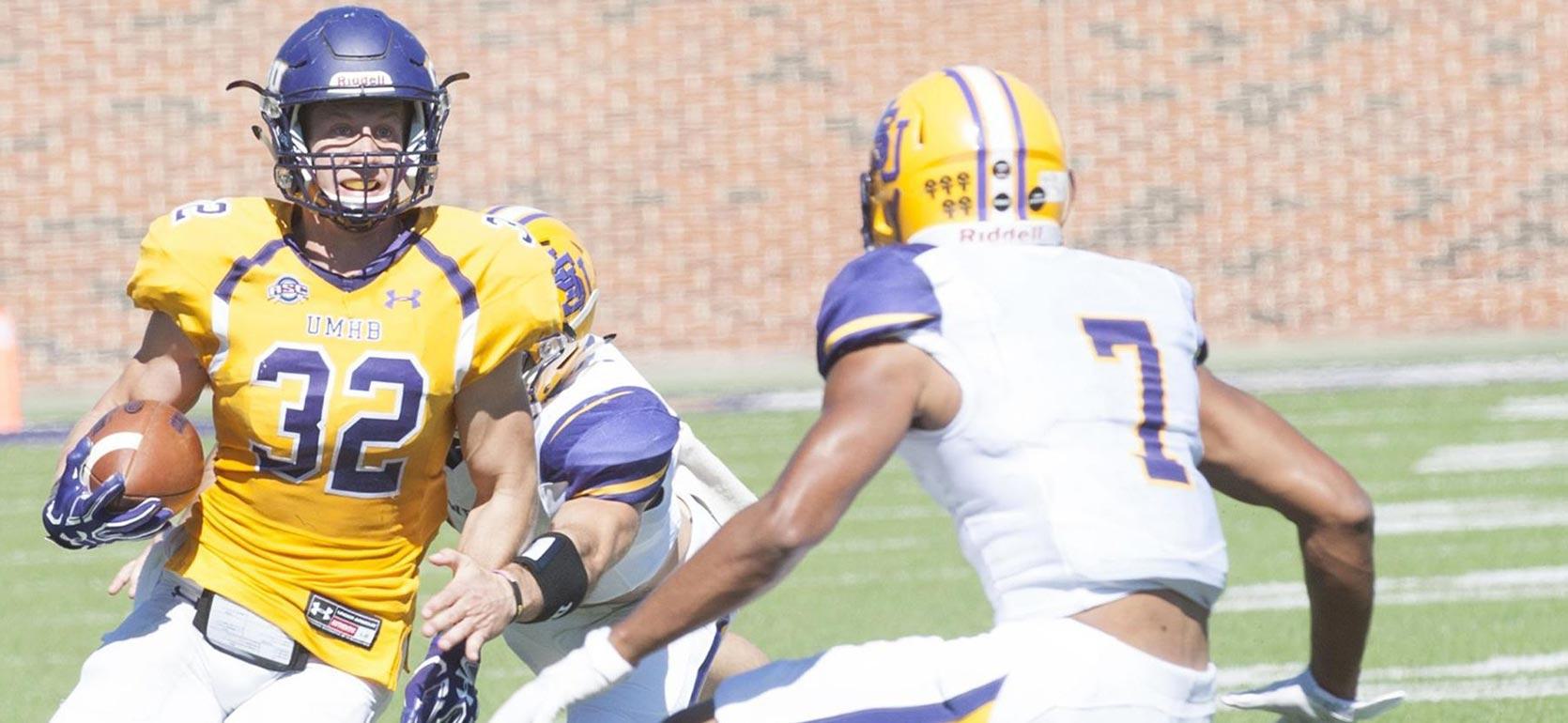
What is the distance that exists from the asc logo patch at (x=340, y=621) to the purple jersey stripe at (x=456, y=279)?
538mm

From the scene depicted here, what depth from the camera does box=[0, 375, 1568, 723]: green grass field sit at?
609 cm

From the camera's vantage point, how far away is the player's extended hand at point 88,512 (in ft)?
11.3

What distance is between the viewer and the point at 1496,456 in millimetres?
10242

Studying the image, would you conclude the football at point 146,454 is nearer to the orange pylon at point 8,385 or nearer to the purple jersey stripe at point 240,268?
the purple jersey stripe at point 240,268

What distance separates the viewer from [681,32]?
1767 centimetres

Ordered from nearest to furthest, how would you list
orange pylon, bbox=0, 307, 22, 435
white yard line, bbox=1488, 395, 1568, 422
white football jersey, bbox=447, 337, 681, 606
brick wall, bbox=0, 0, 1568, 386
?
white football jersey, bbox=447, 337, 681, 606
white yard line, bbox=1488, 395, 1568, 422
orange pylon, bbox=0, 307, 22, 435
brick wall, bbox=0, 0, 1568, 386

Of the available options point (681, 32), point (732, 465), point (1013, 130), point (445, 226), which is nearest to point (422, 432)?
point (445, 226)

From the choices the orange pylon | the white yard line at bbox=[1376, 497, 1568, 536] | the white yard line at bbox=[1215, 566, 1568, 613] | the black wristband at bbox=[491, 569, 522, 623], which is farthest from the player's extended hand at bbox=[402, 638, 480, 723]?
the orange pylon

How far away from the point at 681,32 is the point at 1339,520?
14.8 meters

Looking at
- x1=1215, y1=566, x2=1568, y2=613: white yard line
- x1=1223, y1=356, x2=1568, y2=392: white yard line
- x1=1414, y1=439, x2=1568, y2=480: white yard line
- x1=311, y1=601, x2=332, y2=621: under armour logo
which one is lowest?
x1=1223, y1=356, x2=1568, y2=392: white yard line

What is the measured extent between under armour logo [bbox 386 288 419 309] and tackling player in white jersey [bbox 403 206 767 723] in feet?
0.88

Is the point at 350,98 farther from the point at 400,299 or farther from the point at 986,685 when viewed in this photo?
the point at 986,685

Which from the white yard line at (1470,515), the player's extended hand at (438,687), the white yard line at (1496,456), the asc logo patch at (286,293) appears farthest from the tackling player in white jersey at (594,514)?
the white yard line at (1496,456)

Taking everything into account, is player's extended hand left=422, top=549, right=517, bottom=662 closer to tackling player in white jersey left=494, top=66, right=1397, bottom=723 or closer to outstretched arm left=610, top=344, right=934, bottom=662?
tackling player in white jersey left=494, top=66, right=1397, bottom=723
